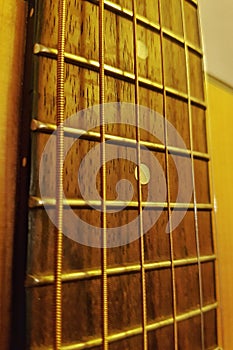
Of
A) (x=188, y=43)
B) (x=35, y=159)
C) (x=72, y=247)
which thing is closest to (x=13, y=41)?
(x=35, y=159)

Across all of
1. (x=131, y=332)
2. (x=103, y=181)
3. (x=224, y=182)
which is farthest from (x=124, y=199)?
(x=224, y=182)

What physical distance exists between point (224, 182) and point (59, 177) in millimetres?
492

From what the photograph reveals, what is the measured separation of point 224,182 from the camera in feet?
2.60

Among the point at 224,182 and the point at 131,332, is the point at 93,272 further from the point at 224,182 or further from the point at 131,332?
the point at 224,182

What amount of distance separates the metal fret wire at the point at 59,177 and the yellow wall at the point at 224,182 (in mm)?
426

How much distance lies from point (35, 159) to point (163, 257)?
0.24 meters

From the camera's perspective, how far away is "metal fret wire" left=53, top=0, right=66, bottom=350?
37cm

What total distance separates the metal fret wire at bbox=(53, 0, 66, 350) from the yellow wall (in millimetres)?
426

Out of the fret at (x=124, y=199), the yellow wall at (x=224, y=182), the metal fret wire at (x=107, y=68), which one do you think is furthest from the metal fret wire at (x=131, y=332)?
the metal fret wire at (x=107, y=68)

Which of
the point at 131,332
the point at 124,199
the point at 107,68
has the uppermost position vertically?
the point at 107,68

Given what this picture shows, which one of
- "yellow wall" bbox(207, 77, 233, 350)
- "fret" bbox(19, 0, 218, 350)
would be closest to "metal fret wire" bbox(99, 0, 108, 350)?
"fret" bbox(19, 0, 218, 350)

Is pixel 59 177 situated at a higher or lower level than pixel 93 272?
higher

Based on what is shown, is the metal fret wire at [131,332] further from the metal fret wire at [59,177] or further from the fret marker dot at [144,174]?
the fret marker dot at [144,174]

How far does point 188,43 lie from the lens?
0.67 metres
